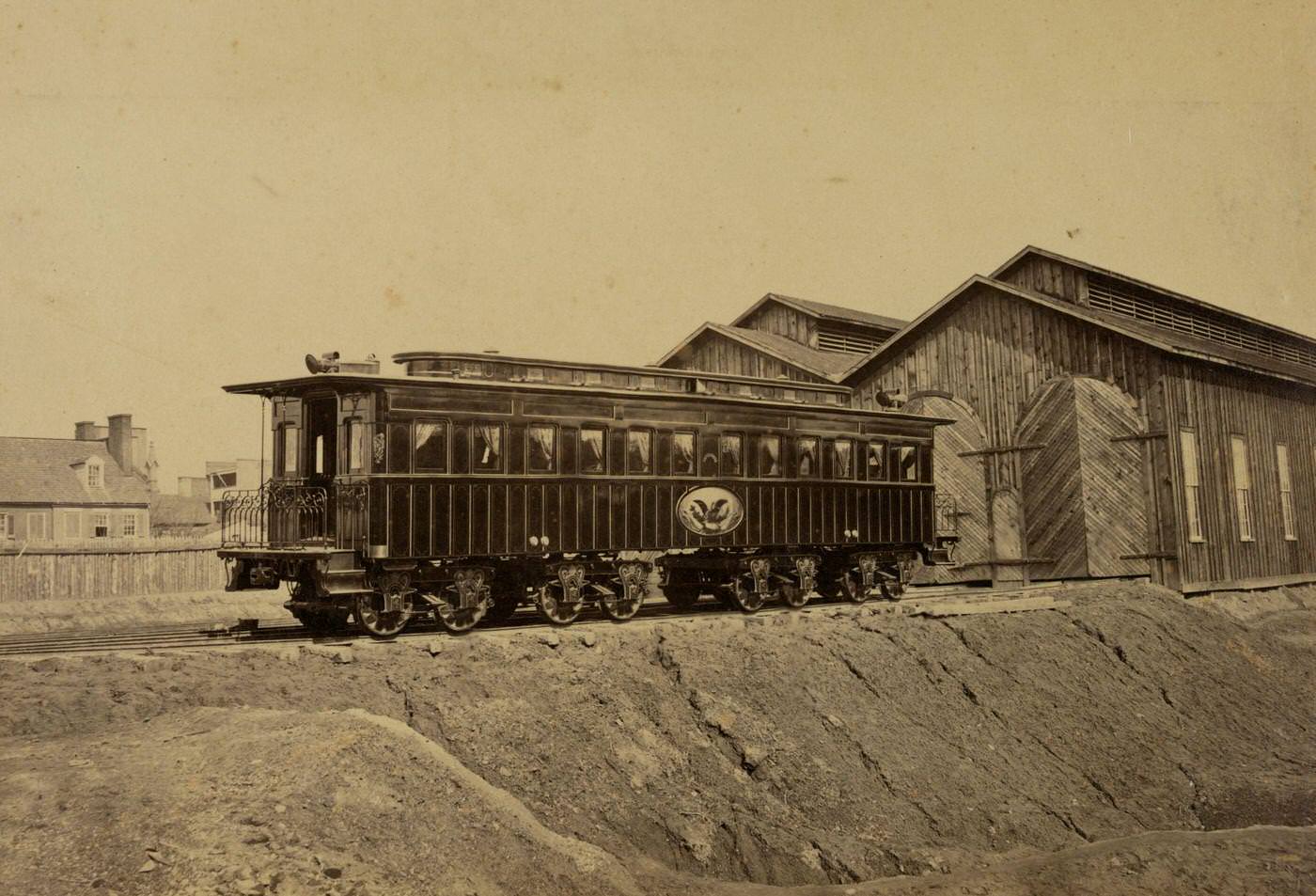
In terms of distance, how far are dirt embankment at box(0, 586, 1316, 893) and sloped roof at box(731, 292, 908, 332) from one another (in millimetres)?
17068

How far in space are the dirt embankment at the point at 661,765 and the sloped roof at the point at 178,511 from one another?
40305mm

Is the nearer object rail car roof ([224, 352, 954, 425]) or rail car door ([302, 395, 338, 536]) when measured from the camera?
rail car roof ([224, 352, 954, 425])

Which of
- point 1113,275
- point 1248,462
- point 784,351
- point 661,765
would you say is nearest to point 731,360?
point 784,351

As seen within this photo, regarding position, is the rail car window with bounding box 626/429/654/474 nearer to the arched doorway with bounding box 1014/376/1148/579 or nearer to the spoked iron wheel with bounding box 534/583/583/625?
the spoked iron wheel with bounding box 534/583/583/625

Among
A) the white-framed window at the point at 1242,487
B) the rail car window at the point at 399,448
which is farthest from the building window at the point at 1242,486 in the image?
the rail car window at the point at 399,448

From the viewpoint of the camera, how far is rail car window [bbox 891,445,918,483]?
19453 mm

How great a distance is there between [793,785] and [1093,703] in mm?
6430

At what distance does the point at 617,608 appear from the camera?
1518cm

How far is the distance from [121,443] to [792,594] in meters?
33.5

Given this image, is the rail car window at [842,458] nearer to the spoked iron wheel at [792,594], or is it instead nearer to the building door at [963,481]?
the spoked iron wheel at [792,594]

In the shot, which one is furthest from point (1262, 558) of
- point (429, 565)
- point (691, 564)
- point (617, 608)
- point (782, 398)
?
point (429, 565)

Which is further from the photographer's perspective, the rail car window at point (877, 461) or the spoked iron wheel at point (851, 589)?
the rail car window at point (877, 461)

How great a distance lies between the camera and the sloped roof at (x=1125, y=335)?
2169 centimetres

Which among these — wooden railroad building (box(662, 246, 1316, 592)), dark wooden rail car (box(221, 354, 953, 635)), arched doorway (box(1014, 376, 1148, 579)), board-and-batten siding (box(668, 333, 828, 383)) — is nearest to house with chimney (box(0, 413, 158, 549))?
board-and-batten siding (box(668, 333, 828, 383))
